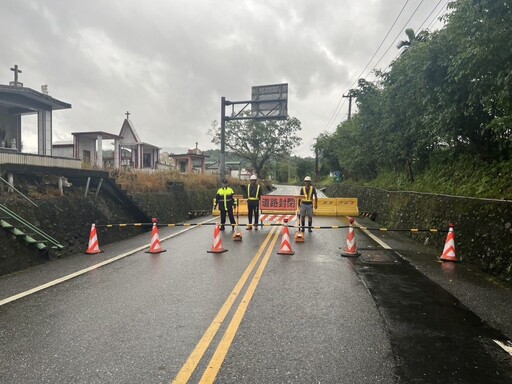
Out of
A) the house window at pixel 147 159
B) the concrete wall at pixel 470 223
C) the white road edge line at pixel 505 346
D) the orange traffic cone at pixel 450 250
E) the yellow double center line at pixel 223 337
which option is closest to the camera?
the yellow double center line at pixel 223 337

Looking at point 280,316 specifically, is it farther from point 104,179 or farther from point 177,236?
point 104,179

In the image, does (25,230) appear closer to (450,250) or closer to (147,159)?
(450,250)

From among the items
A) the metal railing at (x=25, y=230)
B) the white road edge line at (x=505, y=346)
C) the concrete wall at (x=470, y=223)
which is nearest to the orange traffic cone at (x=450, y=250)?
the concrete wall at (x=470, y=223)

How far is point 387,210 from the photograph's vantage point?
18016mm

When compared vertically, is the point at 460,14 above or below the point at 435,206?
above

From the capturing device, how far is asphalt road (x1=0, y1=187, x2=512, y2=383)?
11.4ft

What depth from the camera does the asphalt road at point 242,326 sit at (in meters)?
3.46

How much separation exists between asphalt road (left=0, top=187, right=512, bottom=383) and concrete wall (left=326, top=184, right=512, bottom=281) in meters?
1.00

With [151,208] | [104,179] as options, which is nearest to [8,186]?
[104,179]

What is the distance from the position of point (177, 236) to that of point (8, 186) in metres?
5.09

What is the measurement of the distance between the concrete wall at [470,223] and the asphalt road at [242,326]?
1.00 meters

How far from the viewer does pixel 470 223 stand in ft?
29.7

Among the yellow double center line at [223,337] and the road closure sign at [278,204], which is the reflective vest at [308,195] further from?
the yellow double center line at [223,337]

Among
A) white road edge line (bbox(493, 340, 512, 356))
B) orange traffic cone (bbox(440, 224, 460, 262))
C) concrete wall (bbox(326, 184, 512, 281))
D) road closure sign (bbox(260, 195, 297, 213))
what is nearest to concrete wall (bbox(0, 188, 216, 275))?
road closure sign (bbox(260, 195, 297, 213))
